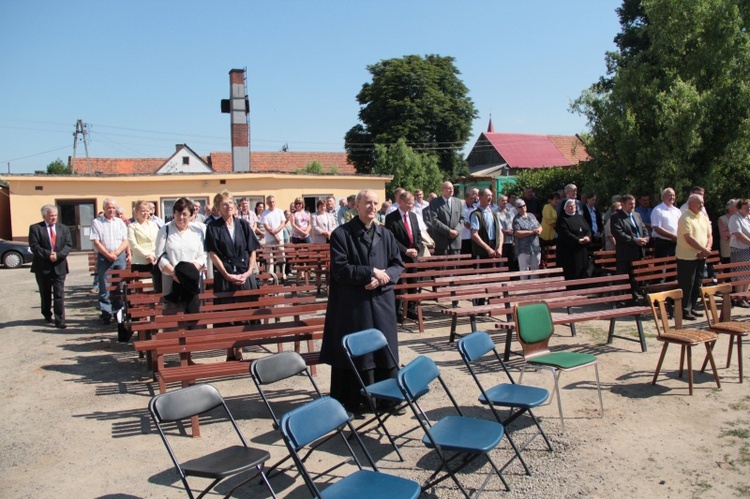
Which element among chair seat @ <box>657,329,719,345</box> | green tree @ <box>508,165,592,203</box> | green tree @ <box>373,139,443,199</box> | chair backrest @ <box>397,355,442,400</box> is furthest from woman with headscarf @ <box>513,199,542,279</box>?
green tree @ <box>373,139,443,199</box>

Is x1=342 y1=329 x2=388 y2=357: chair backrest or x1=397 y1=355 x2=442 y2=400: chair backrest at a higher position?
x1=342 y1=329 x2=388 y2=357: chair backrest

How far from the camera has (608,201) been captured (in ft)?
48.1

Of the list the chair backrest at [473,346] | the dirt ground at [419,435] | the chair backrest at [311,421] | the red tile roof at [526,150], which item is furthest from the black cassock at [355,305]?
the red tile roof at [526,150]

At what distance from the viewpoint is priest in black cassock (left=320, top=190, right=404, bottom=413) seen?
5.04m

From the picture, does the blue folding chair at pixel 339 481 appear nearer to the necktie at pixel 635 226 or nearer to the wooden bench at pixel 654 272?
the wooden bench at pixel 654 272

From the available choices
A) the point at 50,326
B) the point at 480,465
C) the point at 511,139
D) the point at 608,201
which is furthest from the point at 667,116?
the point at 511,139

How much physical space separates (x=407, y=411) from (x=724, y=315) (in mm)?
4364

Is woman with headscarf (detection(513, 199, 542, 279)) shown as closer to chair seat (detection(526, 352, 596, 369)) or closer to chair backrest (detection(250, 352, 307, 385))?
chair seat (detection(526, 352, 596, 369))

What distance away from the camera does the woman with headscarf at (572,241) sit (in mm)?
10258

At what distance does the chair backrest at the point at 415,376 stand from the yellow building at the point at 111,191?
21.2 metres

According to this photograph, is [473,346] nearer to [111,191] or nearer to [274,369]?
[274,369]

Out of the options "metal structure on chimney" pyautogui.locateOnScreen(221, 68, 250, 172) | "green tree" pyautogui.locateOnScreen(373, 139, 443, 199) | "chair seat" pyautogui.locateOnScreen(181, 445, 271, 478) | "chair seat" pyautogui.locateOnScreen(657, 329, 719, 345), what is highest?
"metal structure on chimney" pyautogui.locateOnScreen(221, 68, 250, 172)

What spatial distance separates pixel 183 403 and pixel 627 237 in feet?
26.2

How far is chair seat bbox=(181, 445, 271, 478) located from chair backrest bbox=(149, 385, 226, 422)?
30 centimetres
